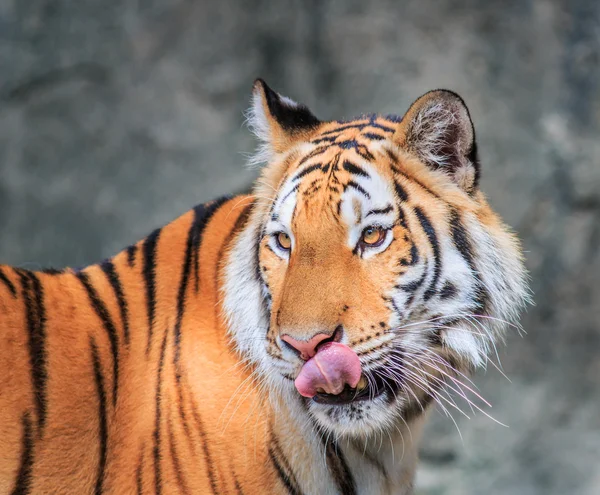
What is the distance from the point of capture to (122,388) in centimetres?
208

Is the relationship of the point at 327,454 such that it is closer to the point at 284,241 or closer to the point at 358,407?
the point at 358,407

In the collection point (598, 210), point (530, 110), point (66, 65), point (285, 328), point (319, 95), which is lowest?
point (285, 328)

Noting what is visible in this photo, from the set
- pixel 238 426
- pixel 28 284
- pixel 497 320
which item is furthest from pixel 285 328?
pixel 28 284

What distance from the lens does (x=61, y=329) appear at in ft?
6.87

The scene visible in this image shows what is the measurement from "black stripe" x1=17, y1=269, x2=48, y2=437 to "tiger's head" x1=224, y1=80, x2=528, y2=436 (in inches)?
20.8

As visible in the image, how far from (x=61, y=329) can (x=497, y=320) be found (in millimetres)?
1234

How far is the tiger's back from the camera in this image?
6.42 ft

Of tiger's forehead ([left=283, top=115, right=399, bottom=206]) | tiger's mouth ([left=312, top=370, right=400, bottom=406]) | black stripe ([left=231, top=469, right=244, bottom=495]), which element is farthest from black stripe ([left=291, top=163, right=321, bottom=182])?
black stripe ([left=231, top=469, right=244, bottom=495])

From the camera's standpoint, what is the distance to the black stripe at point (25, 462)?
1.96 m

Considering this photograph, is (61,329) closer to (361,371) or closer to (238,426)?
(238,426)

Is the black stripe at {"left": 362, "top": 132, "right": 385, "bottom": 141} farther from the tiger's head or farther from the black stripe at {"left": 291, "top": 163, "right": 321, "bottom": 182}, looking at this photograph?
the black stripe at {"left": 291, "top": 163, "right": 321, "bottom": 182}

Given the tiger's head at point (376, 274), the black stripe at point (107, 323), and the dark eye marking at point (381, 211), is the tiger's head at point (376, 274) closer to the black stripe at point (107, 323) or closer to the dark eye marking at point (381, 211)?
the dark eye marking at point (381, 211)

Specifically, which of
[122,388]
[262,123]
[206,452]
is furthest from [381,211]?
[122,388]

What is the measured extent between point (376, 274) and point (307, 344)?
27cm
